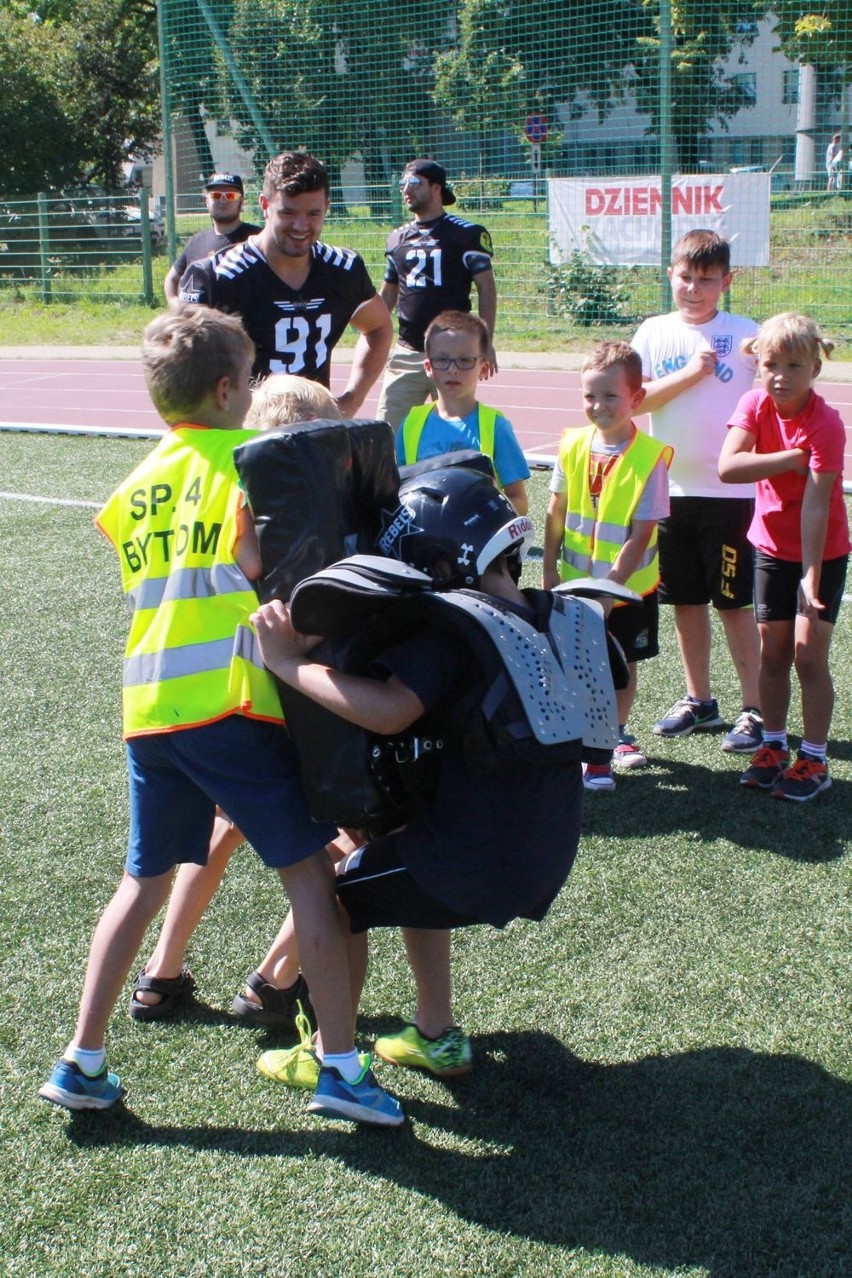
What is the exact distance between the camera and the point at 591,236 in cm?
1577

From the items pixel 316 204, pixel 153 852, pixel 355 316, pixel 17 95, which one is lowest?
pixel 153 852

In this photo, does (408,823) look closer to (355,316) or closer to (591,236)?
(355,316)

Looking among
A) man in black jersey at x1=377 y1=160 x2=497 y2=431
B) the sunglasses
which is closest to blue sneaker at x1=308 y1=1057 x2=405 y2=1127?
the sunglasses

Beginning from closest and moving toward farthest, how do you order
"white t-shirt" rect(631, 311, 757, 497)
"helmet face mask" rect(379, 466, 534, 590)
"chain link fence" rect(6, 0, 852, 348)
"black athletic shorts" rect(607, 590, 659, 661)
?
"helmet face mask" rect(379, 466, 534, 590) < "black athletic shorts" rect(607, 590, 659, 661) < "white t-shirt" rect(631, 311, 757, 497) < "chain link fence" rect(6, 0, 852, 348)

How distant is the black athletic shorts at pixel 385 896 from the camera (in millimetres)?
2605

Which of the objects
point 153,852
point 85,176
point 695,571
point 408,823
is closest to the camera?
point 408,823

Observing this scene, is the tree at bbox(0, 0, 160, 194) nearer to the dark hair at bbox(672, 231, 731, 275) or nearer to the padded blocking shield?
the dark hair at bbox(672, 231, 731, 275)

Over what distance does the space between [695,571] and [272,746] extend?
2.77 metres

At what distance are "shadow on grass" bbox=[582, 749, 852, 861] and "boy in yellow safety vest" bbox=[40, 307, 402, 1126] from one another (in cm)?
177

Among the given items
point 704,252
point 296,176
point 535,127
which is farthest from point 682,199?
point 296,176

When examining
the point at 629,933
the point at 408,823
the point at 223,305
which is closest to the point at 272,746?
Answer: the point at 408,823

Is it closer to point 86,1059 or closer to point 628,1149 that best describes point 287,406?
point 86,1059

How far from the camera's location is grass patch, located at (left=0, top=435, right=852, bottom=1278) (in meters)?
2.46

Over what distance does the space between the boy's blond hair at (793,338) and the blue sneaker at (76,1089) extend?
2.99m
